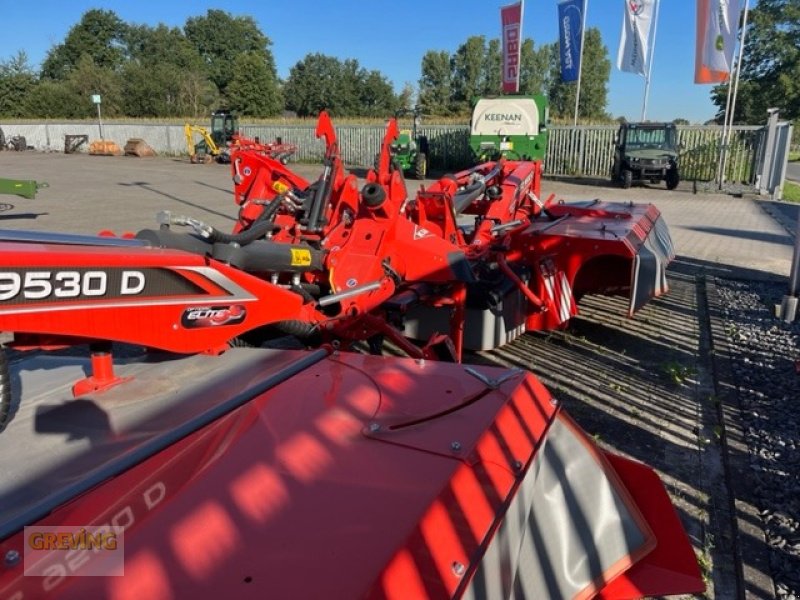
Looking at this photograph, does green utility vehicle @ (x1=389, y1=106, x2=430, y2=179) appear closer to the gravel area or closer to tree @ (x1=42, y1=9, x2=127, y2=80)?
the gravel area

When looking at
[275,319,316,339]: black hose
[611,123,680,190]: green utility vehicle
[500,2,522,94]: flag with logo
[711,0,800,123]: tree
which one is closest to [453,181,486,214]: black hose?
[275,319,316,339]: black hose

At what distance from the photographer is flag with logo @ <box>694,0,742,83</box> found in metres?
17.4

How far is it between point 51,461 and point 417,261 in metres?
2.76

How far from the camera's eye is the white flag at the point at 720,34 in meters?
17.4

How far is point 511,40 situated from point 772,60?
3260 centimetres

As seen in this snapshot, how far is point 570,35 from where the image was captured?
2275 cm

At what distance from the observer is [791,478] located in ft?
10.6

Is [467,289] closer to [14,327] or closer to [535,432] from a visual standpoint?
[535,432]

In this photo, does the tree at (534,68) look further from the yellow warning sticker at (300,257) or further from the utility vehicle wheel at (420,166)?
the yellow warning sticker at (300,257)

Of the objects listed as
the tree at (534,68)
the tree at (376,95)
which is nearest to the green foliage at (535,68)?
the tree at (534,68)

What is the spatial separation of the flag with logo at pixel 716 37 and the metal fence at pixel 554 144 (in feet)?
8.35

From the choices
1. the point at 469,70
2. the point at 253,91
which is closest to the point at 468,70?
the point at 469,70

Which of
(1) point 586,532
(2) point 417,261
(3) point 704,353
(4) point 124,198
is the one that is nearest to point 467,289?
(2) point 417,261

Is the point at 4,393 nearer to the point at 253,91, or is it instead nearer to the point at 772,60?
the point at 772,60
